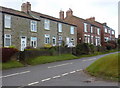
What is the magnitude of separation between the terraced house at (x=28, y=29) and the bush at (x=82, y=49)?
252cm

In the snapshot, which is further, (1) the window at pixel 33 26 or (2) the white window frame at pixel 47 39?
(2) the white window frame at pixel 47 39

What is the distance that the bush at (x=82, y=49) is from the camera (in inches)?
1085

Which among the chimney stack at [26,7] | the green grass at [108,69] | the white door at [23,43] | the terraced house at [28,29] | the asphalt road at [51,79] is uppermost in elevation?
the chimney stack at [26,7]

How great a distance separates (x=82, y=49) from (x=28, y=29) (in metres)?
11.6

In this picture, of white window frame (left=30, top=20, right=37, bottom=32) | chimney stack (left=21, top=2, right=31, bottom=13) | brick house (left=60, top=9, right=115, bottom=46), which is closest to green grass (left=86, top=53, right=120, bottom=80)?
white window frame (left=30, top=20, right=37, bottom=32)

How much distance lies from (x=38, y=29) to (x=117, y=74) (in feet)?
63.0

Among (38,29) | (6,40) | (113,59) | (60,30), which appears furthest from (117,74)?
(60,30)

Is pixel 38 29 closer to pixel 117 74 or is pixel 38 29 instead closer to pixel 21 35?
pixel 21 35

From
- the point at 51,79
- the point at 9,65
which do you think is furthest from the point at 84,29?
the point at 51,79

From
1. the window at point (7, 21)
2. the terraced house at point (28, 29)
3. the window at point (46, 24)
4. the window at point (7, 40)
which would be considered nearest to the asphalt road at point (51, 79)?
the window at point (7, 40)

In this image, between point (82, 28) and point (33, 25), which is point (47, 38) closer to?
point (33, 25)

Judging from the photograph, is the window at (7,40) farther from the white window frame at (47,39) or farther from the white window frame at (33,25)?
the white window frame at (47,39)

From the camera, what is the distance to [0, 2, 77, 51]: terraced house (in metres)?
19.9

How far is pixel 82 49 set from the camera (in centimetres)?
2839
